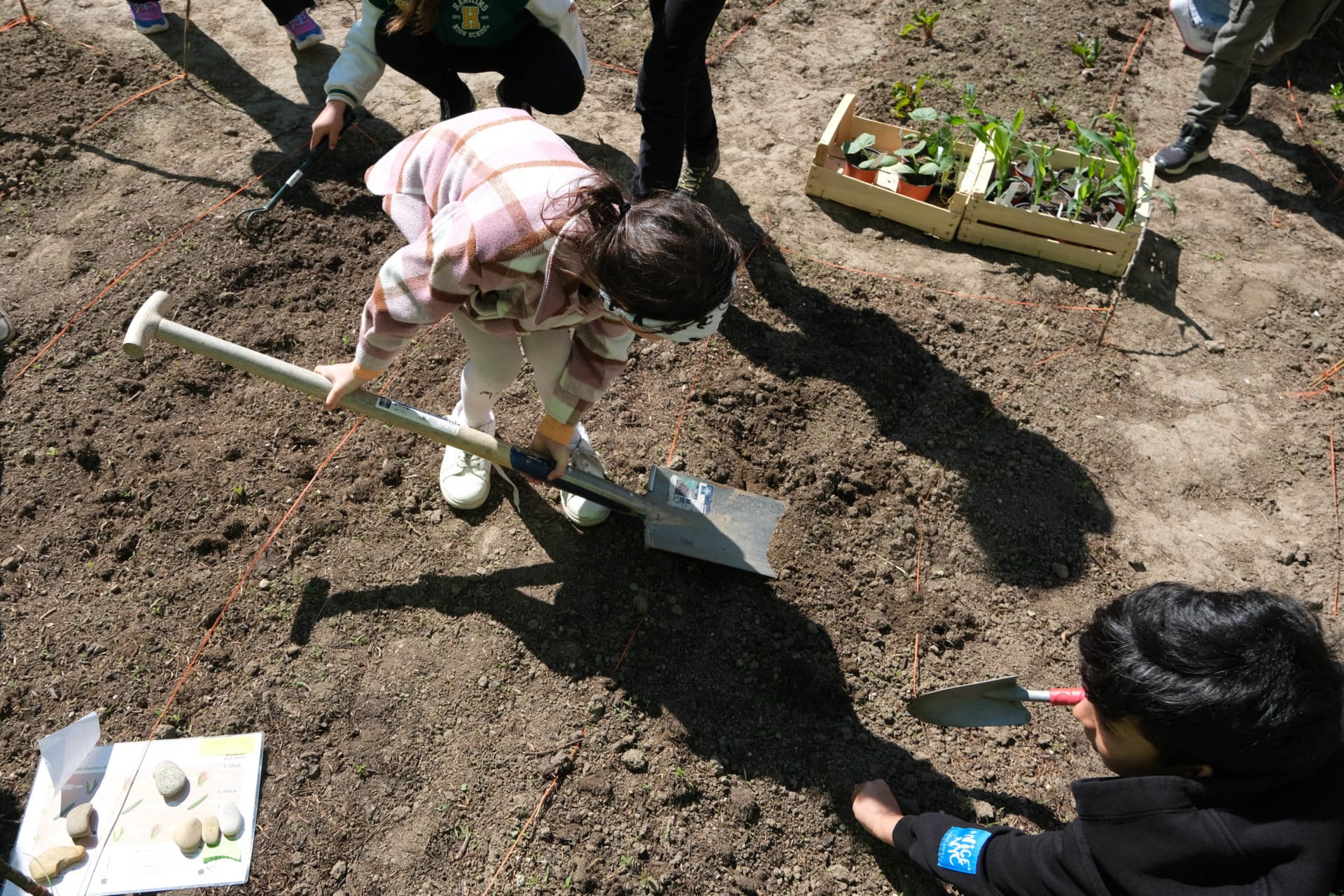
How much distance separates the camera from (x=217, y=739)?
2262 millimetres

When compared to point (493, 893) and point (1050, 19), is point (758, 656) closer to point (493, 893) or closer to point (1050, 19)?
point (493, 893)

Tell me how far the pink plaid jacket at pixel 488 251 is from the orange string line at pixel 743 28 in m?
2.40

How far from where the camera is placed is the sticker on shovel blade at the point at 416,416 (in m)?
2.24

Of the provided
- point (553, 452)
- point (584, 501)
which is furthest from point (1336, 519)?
point (553, 452)

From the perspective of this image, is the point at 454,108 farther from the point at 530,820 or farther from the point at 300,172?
the point at 530,820

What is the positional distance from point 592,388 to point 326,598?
1.07m

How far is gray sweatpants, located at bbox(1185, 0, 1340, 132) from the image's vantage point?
11.2 ft

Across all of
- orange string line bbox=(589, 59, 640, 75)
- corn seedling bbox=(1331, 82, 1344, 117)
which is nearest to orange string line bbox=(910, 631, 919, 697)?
orange string line bbox=(589, 59, 640, 75)

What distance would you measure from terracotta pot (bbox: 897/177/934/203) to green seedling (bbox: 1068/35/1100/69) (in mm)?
1366

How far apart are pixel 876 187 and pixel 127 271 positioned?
293cm

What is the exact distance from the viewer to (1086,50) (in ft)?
13.4

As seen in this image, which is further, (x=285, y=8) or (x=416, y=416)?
(x=285, y=8)

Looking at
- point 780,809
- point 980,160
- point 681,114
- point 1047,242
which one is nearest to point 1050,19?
point 980,160

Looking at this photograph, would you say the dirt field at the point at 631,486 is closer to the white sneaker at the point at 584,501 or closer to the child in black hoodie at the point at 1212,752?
the white sneaker at the point at 584,501
